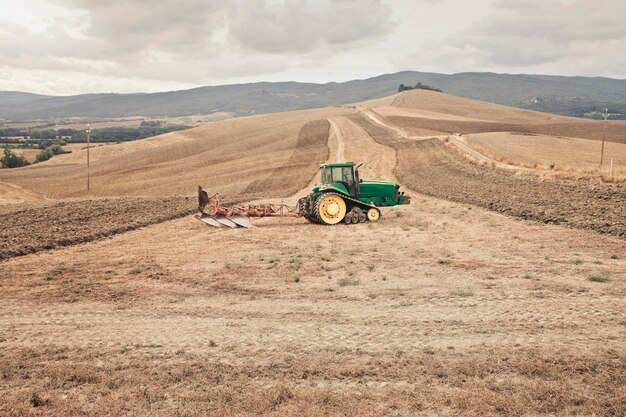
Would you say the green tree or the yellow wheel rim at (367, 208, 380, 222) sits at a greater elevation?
the green tree

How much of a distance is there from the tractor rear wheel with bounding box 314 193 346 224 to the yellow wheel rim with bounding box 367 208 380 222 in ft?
4.50

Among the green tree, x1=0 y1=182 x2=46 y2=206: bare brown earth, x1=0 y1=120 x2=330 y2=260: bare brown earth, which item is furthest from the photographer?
the green tree

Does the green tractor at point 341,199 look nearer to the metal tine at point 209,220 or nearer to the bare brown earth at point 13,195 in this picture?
the metal tine at point 209,220

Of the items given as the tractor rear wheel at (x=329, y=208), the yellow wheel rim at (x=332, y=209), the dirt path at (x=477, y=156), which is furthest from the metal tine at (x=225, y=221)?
the dirt path at (x=477, y=156)

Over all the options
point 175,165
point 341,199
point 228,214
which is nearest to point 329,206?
point 341,199

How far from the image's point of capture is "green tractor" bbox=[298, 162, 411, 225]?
21359 mm

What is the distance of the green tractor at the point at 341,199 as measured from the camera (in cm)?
2136

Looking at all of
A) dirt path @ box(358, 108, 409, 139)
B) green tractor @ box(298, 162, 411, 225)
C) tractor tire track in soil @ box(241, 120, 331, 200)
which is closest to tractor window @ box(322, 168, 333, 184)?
green tractor @ box(298, 162, 411, 225)

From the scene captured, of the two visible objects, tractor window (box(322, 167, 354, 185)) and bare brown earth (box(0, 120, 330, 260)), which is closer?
bare brown earth (box(0, 120, 330, 260))

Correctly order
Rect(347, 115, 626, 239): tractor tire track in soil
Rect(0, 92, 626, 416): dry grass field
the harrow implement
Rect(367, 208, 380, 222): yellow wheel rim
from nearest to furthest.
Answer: Rect(0, 92, 626, 416): dry grass field < Rect(347, 115, 626, 239): tractor tire track in soil < the harrow implement < Rect(367, 208, 380, 222): yellow wheel rim

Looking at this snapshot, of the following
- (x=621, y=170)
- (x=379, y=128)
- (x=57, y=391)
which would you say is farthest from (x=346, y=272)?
(x=379, y=128)

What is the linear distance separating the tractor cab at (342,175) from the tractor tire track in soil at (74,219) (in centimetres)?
851

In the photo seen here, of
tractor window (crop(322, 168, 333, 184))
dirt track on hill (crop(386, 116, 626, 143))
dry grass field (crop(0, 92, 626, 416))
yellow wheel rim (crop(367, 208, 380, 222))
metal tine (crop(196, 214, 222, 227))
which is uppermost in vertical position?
dirt track on hill (crop(386, 116, 626, 143))

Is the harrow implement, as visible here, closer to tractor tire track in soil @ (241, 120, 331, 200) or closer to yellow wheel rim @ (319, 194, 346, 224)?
yellow wheel rim @ (319, 194, 346, 224)
